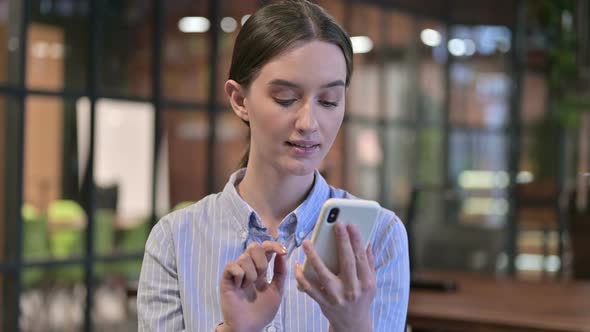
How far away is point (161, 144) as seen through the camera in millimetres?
5621

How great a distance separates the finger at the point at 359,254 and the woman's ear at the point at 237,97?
0.29m

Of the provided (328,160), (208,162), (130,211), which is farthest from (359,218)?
(328,160)

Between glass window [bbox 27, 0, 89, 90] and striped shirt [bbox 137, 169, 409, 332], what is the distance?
11.8ft

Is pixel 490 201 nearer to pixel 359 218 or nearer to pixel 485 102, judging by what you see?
pixel 485 102

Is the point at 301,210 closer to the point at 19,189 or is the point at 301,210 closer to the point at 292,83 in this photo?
the point at 292,83

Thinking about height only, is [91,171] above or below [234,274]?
below

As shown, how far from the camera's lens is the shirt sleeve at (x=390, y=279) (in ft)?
4.15

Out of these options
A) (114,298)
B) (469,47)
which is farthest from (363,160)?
(114,298)

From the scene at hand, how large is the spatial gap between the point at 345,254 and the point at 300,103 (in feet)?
0.78

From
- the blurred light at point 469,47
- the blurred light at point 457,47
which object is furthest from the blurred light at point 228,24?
the blurred light at point 469,47

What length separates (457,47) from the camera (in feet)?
31.2

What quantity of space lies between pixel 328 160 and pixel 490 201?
2768 mm

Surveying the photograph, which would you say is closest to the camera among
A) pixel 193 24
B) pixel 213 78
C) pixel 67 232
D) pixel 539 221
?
pixel 67 232

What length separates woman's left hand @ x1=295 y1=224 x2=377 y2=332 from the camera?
43.4 inches
